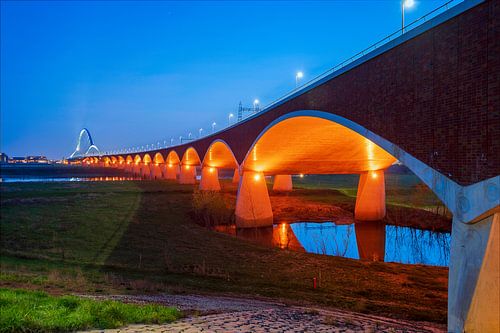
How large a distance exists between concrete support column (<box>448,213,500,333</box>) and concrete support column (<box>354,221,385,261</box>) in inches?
484

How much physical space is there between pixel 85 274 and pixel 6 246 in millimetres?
8368

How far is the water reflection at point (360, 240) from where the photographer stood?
2158 centimetres

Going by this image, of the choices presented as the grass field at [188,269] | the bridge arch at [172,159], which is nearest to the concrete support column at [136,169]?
the bridge arch at [172,159]

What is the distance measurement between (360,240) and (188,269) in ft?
48.3

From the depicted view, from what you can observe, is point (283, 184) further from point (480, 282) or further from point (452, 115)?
point (480, 282)

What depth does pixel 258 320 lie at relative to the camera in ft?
27.3

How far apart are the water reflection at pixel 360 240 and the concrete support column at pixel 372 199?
119cm

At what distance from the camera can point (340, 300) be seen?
39.9ft

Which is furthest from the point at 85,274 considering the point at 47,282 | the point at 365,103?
the point at 365,103

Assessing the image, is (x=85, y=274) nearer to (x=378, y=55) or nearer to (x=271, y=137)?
(x=378, y=55)

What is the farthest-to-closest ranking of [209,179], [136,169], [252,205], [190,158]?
[136,169]
[190,158]
[209,179]
[252,205]

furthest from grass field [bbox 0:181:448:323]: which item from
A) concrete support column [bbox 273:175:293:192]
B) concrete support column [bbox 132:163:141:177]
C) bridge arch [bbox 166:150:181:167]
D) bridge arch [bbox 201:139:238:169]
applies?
concrete support column [bbox 132:163:141:177]

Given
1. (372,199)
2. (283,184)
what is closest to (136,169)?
(283,184)

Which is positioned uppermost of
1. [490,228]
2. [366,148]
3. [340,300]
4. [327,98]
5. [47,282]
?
[327,98]
